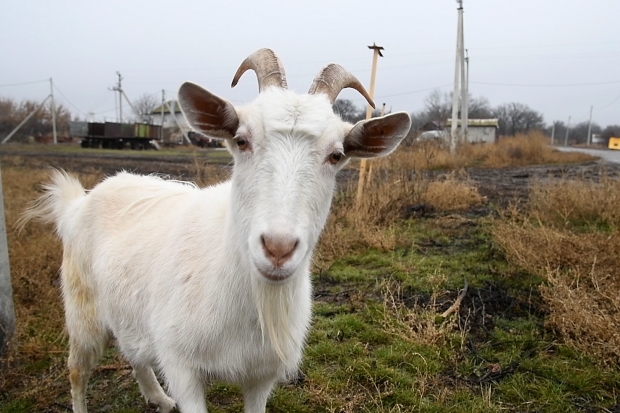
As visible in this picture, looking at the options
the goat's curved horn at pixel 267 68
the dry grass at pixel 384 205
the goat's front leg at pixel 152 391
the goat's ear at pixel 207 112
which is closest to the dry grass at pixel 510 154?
the dry grass at pixel 384 205

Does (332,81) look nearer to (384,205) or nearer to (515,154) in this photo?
(384,205)

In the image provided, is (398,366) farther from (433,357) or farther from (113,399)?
(113,399)

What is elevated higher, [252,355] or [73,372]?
[252,355]

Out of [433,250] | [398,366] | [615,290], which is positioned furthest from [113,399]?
[433,250]

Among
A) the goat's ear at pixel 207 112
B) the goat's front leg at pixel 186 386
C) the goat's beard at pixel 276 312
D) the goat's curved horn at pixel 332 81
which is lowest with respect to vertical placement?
the goat's front leg at pixel 186 386

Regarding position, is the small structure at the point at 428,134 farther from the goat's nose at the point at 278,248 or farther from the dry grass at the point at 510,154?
the goat's nose at the point at 278,248

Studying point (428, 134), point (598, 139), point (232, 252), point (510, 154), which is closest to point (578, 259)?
point (232, 252)

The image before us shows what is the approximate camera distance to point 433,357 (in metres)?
4.22

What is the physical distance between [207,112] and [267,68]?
55 cm

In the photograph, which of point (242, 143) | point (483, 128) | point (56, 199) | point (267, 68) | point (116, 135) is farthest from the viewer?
point (483, 128)

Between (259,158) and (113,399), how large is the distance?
9.54 feet

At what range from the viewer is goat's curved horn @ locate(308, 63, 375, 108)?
282 centimetres

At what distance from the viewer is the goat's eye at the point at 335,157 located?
2461mm

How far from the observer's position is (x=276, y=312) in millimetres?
2648
